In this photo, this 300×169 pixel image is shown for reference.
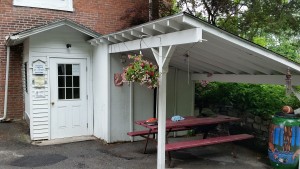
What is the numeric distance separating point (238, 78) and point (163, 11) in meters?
5.24

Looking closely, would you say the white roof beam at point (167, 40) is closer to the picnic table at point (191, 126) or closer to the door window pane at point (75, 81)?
the picnic table at point (191, 126)

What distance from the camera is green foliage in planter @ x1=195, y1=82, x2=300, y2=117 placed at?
734 centimetres

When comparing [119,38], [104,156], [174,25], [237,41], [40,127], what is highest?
[119,38]

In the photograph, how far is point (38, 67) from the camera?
297 inches

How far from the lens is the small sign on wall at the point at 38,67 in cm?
749

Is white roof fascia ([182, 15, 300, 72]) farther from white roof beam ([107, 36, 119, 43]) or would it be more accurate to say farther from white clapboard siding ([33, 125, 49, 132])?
white clapboard siding ([33, 125, 49, 132])

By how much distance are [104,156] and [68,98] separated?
7.53ft

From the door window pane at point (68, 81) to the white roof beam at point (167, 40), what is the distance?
2.16m

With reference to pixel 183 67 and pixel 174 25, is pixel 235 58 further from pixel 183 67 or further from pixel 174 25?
pixel 183 67

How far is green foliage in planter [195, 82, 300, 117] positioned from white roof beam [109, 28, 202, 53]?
3.71 meters

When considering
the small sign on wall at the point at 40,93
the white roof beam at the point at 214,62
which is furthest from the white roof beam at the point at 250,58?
the small sign on wall at the point at 40,93

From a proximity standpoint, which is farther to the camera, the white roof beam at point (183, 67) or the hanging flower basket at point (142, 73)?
the white roof beam at point (183, 67)

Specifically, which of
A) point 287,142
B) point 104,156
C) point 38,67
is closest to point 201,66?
point 287,142

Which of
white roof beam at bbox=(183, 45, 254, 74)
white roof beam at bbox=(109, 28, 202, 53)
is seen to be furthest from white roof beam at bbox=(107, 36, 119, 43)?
white roof beam at bbox=(183, 45, 254, 74)
